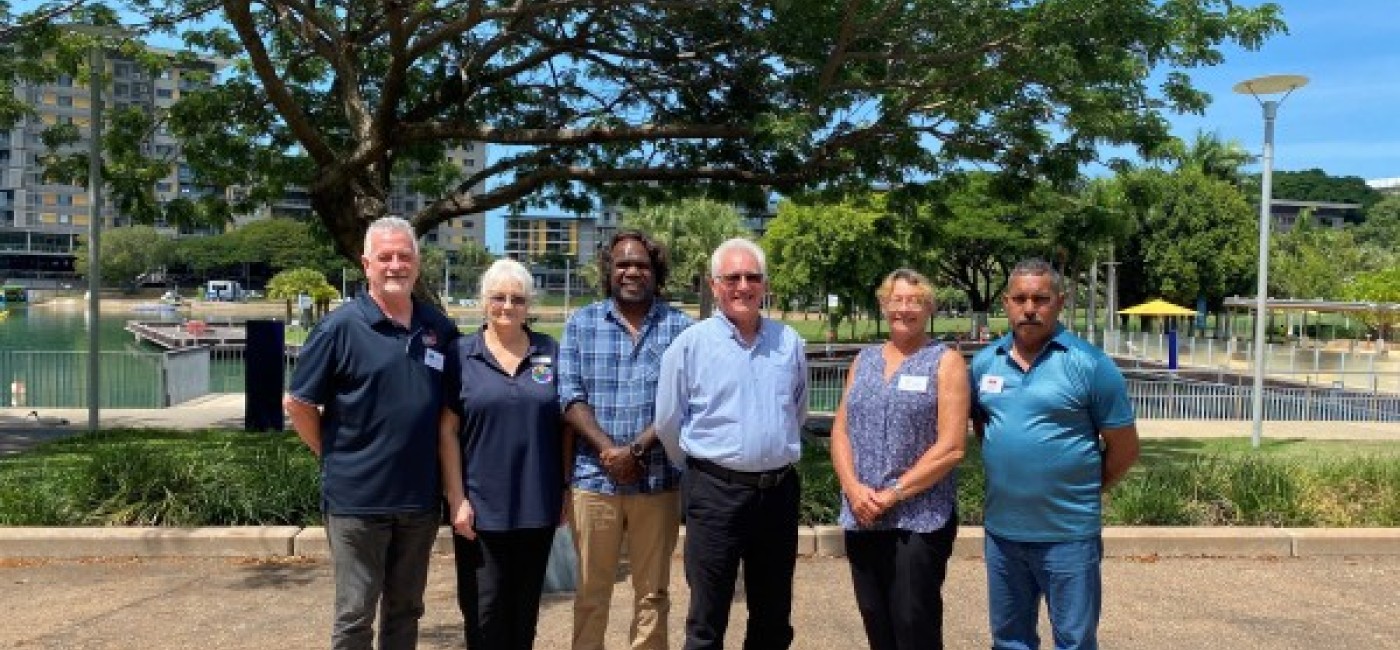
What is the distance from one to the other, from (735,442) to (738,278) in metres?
0.60

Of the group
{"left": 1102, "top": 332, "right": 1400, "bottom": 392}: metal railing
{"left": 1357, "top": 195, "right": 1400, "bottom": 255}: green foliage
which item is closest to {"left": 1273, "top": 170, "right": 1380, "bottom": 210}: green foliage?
{"left": 1357, "top": 195, "right": 1400, "bottom": 255}: green foliage

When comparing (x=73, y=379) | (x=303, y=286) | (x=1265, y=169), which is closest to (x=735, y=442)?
(x=1265, y=169)

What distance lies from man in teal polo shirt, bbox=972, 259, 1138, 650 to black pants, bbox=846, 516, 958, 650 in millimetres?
223

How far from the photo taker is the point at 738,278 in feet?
12.9

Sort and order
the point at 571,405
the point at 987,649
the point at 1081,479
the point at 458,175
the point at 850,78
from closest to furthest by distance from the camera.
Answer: the point at 1081,479 < the point at 571,405 < the point at 987,649 < the point at 850,78 < the point at 458,175

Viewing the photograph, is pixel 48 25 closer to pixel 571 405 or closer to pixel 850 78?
pixel 850 78

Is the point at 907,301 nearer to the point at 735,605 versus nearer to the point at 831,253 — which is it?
the point at 735,605

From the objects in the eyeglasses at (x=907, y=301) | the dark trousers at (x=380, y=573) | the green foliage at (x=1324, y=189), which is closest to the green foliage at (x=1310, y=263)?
the eyeglasses at (x=907, y=301)

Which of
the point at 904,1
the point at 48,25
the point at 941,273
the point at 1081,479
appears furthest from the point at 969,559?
the point at 941,273

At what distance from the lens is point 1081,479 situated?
12.1 feet

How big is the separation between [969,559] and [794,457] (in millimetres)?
3550

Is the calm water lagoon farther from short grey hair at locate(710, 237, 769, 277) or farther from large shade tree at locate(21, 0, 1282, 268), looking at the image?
short grey hair at locate(710, 237, 769, 277)

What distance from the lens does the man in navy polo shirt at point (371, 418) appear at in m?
3.69

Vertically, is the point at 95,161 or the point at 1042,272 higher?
the point at 95,161
